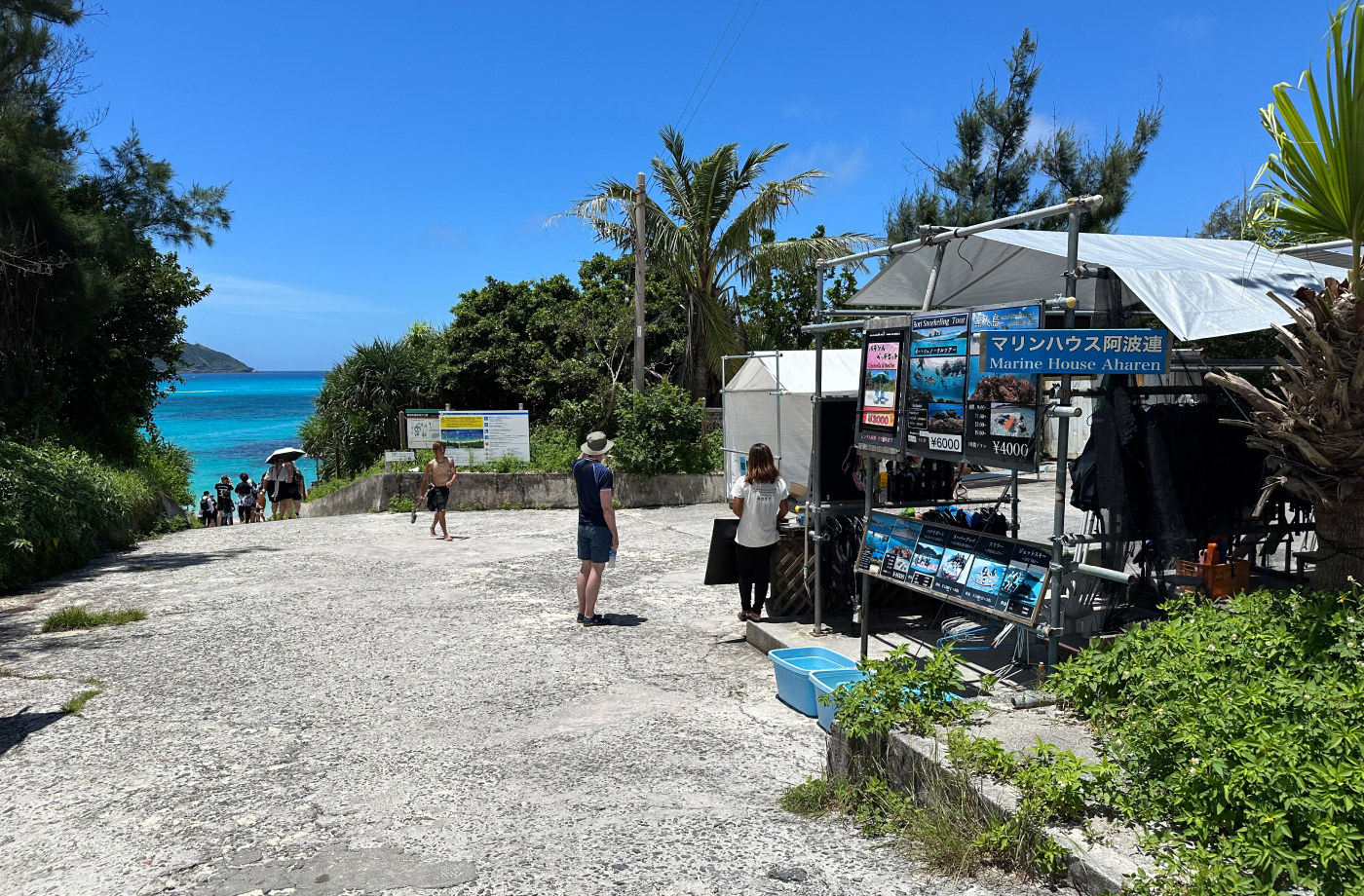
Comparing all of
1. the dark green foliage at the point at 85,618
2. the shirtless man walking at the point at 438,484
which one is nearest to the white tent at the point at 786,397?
the shirtless man walking at the point at 438,484

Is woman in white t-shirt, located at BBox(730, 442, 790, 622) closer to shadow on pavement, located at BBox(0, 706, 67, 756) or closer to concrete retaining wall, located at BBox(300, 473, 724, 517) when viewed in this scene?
shadow on pavement, located at BBox(0, 706, 67, 756)

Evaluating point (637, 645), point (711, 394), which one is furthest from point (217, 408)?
point (637, 645)

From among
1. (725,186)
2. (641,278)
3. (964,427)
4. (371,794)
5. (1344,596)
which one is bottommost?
(371,794)

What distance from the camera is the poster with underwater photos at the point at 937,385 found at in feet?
18.8

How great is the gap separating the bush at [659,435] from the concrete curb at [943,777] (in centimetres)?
1365

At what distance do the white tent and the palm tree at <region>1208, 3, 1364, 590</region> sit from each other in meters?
10.9

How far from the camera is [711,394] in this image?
2441 centimetres

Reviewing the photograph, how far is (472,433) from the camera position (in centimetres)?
1908

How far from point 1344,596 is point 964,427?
7.20 feet

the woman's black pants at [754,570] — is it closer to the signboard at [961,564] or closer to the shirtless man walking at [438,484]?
the signboard at [961,564]

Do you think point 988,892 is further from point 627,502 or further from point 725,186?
point 725,186

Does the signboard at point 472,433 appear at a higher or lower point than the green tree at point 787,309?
lower

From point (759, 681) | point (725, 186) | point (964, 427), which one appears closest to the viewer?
point (964, 427)

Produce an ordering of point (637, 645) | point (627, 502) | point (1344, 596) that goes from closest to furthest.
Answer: point (1344, 596) < point (637, 645) < point (627, 502)
